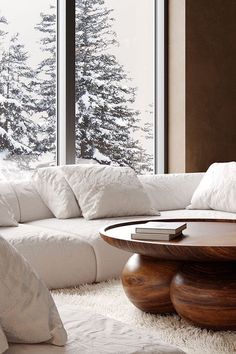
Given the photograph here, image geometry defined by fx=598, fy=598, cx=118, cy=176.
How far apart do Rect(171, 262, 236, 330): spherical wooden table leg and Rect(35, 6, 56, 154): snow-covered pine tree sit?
2402 mm

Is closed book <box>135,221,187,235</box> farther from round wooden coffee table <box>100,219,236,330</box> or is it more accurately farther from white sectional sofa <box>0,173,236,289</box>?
white sectional sofa <box>0,173,236,289</box>

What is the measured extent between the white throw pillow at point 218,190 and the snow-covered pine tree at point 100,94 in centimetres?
82

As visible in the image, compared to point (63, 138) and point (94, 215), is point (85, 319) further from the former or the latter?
point (63, 138)

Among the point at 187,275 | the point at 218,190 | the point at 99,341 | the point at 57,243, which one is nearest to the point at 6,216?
the point at 57,243

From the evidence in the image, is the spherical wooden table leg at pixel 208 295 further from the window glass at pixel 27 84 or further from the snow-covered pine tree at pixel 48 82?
the snow-covered pine tree at pixel 48 82

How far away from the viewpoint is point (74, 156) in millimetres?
4820

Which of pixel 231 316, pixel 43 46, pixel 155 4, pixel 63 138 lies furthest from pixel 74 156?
pixel 231 316

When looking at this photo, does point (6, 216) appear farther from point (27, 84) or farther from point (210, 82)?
point (210, 82)

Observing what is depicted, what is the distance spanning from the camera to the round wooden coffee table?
98.4 inches

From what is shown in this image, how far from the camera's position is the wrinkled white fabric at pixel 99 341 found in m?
1.43

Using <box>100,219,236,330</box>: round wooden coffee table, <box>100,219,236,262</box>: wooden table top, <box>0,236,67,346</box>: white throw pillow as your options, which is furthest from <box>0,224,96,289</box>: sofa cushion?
<box>0,236,67,346</box>: white throw pillow

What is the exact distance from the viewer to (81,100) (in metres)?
4.97

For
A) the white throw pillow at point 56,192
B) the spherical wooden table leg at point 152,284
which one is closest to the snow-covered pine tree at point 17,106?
the white throw pillow at point 56,192

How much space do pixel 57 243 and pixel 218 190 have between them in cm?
166
